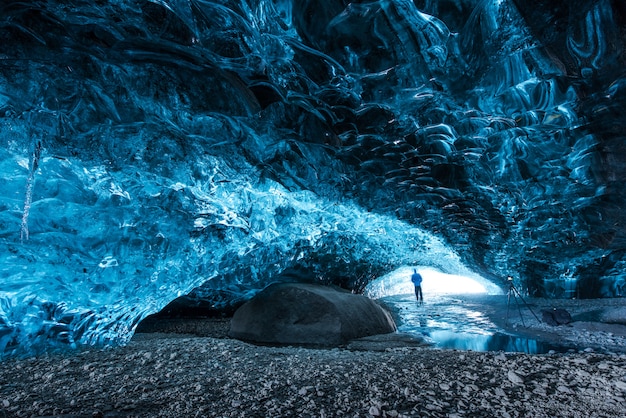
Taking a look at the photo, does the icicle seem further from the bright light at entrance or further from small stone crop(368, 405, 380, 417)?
the bright light at entrance

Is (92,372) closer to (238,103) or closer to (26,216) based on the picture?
(26,216)

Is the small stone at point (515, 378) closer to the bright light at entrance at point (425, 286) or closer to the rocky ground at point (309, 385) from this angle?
the rocky ground at point (309, 385)

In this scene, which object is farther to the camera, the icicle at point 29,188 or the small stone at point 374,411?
the icicle at point 29,188

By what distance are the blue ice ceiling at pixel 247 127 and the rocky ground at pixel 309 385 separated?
1.66m

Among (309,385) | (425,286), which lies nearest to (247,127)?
(309,385)

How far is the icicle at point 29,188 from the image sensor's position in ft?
12.9

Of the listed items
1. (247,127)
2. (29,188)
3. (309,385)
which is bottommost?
(309,385)

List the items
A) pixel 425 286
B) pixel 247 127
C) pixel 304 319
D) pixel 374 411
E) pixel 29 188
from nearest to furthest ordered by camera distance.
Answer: pixel 374 411, pixel 29 188, pixel 247 127, pixel 304 319, pixel 425 286

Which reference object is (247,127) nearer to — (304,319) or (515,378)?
(304,319)

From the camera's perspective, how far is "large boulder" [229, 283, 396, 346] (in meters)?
5.39

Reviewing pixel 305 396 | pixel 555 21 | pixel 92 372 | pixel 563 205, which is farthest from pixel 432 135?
pixel 92 372

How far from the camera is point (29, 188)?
4133 millimetres

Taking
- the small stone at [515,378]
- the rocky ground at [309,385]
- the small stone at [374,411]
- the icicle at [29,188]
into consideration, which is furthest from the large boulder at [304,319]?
the icicle at [29,188]

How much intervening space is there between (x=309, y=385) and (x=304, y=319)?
125 inches
